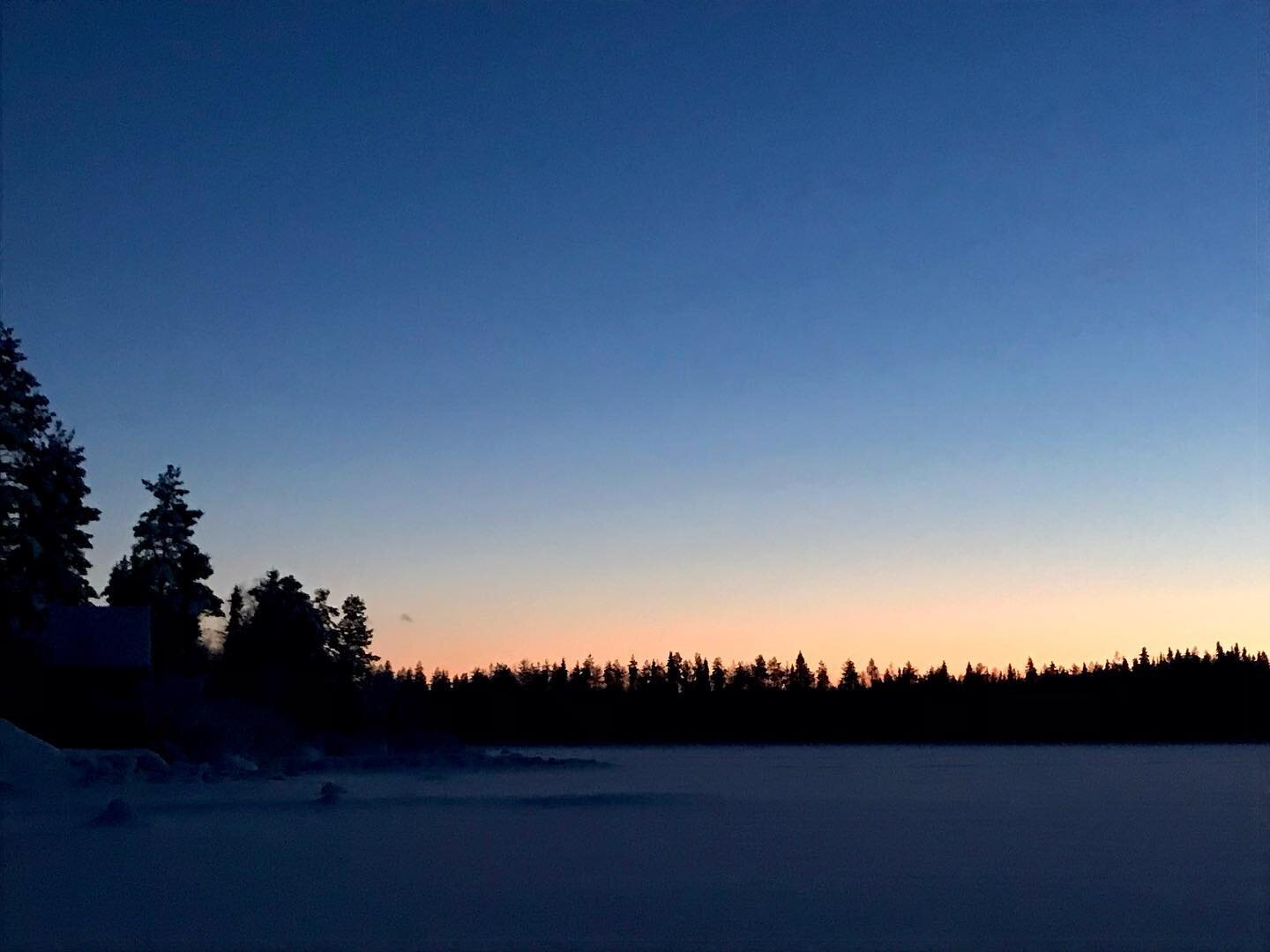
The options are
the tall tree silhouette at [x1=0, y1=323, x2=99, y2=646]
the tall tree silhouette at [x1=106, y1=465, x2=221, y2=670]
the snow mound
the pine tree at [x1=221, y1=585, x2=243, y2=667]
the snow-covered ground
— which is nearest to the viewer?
the snow-covered ground

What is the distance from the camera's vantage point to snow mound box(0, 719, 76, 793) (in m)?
21.8

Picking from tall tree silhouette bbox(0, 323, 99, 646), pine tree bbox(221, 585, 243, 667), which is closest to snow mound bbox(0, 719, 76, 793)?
tall tree silhouette bbox(0, 323, 99, 646)

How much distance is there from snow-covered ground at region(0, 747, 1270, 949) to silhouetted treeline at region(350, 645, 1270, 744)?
5842 centimetres

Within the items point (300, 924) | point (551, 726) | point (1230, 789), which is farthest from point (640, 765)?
point (551, 726)

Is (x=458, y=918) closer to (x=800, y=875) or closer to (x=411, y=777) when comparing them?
(x=800, y=875)

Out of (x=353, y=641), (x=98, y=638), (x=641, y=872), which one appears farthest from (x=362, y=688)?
(x=641, y=872)

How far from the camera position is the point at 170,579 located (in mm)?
53250

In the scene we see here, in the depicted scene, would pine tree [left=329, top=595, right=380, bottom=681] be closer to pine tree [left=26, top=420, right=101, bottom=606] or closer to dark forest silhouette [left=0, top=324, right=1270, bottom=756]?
dark forest silhouette [left=0, top=324, right=1270, bottom=756]

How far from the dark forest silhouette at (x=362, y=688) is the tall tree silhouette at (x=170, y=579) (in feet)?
0.28

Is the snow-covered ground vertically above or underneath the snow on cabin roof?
underneath

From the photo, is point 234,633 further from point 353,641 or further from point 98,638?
point 98,638

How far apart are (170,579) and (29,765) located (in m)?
32.2

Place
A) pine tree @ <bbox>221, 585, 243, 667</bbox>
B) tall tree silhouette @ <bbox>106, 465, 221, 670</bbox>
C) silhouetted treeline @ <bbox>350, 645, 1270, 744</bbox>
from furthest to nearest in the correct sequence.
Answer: silhouetted treeline @ <bbox>350, 645, 1270, 744</bbox> → pine tree @ <bbox>221, 585, 243, 667</bbox> → tall tree silhouette @ <bbox>106, 465, 221, 670</bbox>

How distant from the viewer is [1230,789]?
871 inches
